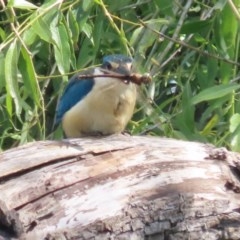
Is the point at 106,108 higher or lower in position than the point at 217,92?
lower

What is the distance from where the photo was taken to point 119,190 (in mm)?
3229

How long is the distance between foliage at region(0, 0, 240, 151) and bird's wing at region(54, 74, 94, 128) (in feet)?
0.14

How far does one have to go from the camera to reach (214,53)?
13.5 feet

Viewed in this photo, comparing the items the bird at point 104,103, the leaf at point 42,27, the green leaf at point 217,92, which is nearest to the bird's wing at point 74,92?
the bird at point 104,103

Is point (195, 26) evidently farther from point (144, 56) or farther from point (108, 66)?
point (108, 66)

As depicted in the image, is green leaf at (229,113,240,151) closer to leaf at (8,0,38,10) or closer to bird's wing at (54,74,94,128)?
bird's wing at (54,74,94,128)

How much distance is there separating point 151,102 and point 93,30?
1.01ft

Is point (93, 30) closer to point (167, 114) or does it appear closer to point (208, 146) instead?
point (167, 114)

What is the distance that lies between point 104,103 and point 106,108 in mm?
16

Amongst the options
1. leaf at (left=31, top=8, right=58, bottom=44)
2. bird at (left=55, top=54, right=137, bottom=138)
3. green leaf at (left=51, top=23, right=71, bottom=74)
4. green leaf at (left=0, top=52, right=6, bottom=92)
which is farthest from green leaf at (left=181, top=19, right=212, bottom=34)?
green leaf at (left=0, top=52, right=6, bottom=92)

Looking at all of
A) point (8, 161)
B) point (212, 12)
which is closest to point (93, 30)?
point (212, 12)

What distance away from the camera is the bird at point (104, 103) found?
3777 mm

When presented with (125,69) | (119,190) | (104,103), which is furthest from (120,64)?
(119,190)

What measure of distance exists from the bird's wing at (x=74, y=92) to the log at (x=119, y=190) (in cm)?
46
